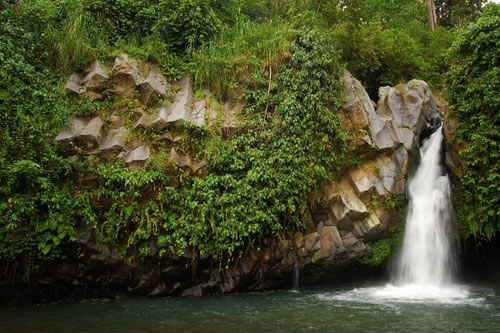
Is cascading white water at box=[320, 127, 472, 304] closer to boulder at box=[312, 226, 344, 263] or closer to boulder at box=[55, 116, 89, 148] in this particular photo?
boulder at box=[312, 226, 344, 263]

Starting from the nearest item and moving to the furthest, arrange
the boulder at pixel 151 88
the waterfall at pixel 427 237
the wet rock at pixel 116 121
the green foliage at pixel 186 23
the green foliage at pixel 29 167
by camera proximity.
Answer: the green foliage at pixel 29 167 → the wet rock at pixel 116 121 → the waterfall at pixel 427 237 → the boulder at pixel 151 88 → the green foliage at pixel 186 23

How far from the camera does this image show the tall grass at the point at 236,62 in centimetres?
1090

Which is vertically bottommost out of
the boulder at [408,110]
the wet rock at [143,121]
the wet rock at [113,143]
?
the wet rock at [113,143]

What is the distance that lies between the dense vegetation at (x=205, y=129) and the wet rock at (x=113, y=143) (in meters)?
0.36

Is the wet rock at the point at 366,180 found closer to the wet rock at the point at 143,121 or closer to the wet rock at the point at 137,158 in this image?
the wet rock at the point at 137,158

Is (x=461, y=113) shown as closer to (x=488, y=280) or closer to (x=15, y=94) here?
(x=488, y=280)

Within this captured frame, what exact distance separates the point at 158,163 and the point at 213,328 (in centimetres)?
423

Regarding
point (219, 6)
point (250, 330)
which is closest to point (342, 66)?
point (219, 6)

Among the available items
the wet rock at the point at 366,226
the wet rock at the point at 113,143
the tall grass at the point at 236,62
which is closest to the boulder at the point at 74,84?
the wet rock at the point at 113,143

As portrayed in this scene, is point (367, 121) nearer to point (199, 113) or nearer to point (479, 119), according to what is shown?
point (479, 119)

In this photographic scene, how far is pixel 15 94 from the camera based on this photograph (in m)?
8.38

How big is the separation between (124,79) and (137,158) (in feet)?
8.76

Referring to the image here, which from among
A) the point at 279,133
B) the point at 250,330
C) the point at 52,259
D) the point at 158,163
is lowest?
the point at 250,330

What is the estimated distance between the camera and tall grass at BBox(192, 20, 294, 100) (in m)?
10.9
